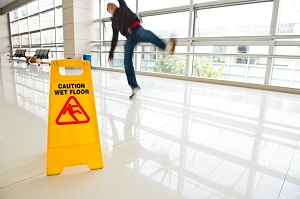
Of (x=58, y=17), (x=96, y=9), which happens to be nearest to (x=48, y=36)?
(x=58, y=17)

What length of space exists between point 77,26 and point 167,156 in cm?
694

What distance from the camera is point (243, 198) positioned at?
80 centimetres

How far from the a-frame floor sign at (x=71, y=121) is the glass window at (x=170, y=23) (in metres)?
3.76

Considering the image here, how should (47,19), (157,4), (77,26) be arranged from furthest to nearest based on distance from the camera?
(47,19), (77,26), (157,4)

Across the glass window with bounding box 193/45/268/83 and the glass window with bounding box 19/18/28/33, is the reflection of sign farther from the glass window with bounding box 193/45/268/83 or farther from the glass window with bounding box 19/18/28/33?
the glass window with bounding box 19/18/28/33

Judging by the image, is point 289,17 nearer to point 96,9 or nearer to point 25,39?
point 96,9

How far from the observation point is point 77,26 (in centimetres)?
689

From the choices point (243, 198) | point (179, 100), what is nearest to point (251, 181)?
point (243, 198)

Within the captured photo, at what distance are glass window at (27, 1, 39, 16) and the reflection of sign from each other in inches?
460

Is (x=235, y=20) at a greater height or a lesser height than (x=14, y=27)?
lesser

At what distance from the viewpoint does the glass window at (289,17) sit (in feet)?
11.1

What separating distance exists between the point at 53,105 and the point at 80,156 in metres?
0.28

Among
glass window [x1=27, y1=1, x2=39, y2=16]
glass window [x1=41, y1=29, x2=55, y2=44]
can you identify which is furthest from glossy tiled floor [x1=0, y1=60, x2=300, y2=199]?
glass window [x1=27, y1=1, x2=39, y2=16]

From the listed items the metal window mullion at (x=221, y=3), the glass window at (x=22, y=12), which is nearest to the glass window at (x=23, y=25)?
the glass window at (x=22, y=12)
